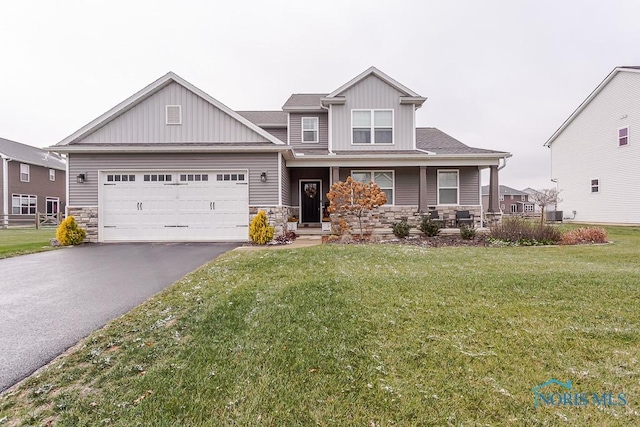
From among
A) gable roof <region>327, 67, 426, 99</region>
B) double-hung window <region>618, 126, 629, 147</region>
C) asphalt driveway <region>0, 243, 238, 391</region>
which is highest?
gable roof <region>327, 67, 426, 99</region>

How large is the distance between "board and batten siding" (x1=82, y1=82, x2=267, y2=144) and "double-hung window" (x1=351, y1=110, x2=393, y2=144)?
4783 mm

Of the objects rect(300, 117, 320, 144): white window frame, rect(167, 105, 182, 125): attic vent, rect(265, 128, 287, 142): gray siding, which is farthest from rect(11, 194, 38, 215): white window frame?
rect(300, 117, 320, 144): white window frame

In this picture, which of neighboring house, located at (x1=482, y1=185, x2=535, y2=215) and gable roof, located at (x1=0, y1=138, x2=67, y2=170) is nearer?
gable roof, located at (x1=0, y1=138, x2=67, y2=170)

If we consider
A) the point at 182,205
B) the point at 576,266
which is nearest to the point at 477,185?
the point at 576,266

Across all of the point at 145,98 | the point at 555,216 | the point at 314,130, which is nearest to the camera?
the point at 145,98

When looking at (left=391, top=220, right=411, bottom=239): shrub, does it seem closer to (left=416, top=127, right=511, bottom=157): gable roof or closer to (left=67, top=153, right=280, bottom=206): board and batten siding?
(left=416, top=127, right=511, bottom=157): gable roof

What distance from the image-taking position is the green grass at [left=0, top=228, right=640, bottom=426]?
1.98m

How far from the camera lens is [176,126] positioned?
1073 centimetres

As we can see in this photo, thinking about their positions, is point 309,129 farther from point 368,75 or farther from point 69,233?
point 69,233

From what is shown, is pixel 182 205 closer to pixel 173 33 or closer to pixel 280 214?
pixel 280 214

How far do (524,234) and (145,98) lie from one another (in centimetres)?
1393

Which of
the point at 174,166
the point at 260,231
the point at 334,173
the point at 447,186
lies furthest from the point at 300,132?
the point at 447,186

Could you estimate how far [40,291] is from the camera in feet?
15.8

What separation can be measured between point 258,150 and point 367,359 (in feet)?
29.5
